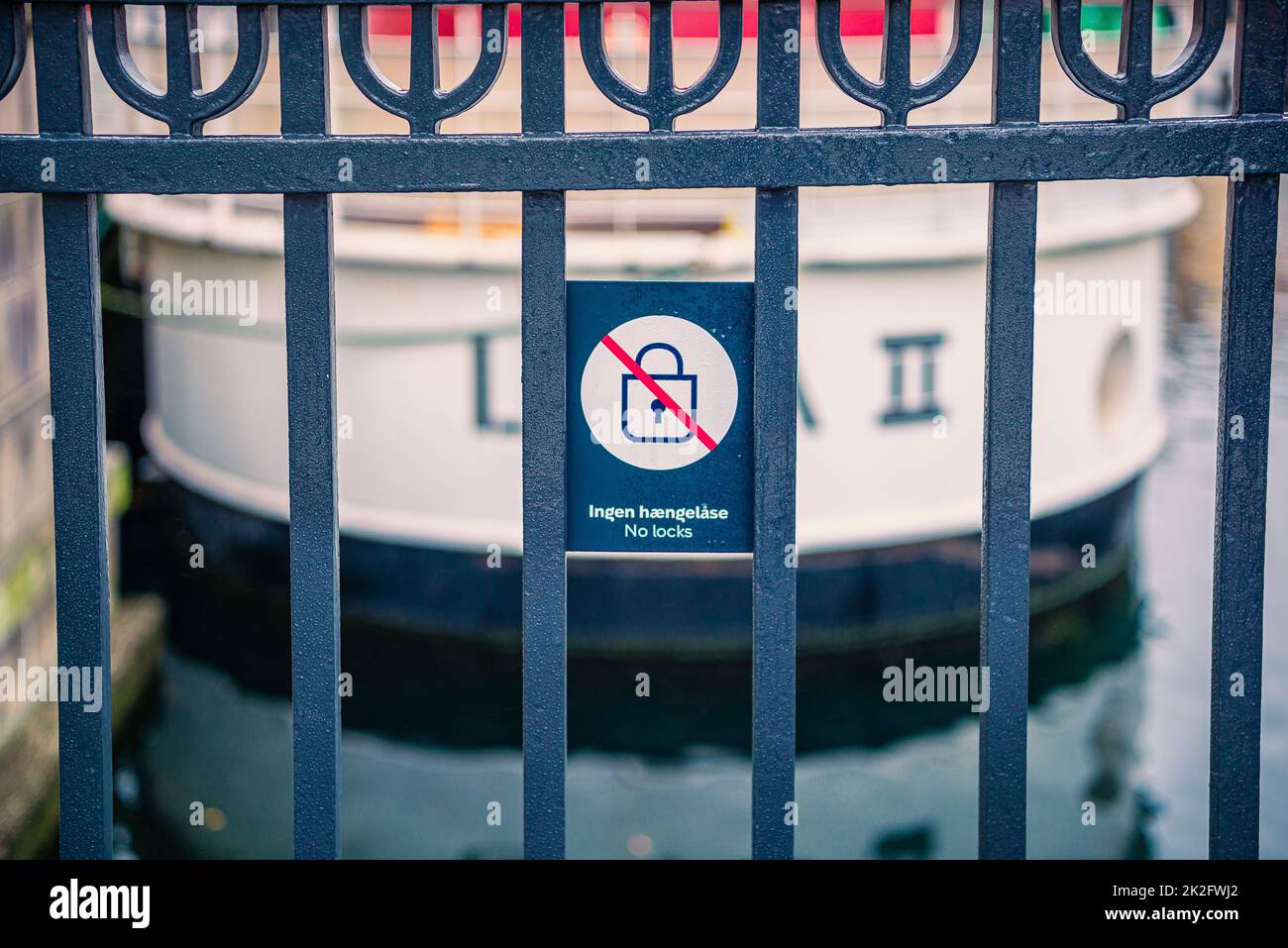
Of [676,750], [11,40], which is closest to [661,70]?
[11,40]

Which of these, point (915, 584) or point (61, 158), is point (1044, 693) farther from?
point (61, 158)

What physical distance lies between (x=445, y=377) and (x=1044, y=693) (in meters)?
3.59

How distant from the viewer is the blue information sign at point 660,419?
2.23 metres

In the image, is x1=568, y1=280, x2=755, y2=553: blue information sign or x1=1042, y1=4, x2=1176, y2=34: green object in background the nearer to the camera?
x1=568, y1=280, x2=755, y2=553: blue information sign

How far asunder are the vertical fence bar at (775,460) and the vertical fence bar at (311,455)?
67cm

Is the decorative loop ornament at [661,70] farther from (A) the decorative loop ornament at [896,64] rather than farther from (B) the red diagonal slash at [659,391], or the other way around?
(B) the red diagonal slash at [659,391]

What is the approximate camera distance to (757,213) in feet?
7.05

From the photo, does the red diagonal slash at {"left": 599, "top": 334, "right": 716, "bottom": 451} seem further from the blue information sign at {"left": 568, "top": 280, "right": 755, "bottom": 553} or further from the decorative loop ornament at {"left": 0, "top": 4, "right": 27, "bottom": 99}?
the decorative loop ornament at {"left": 0, "top": 4, "right": 27, "bottom": 99}

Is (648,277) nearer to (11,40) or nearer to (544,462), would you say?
(544,462)

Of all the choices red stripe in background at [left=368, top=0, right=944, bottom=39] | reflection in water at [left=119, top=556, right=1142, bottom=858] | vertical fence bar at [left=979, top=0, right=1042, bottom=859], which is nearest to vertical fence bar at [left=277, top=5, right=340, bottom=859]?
vertical fence bar at [left=979, top=0, right=1042, bottom=859]

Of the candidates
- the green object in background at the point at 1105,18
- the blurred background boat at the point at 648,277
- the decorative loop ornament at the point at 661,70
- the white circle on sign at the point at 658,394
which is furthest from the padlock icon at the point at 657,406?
the green object in background at the point at 1105,18

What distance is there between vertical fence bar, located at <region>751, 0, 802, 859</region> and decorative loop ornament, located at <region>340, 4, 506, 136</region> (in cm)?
40

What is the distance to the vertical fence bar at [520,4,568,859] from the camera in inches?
84.4

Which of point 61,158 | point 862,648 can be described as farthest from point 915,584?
point 61,158
